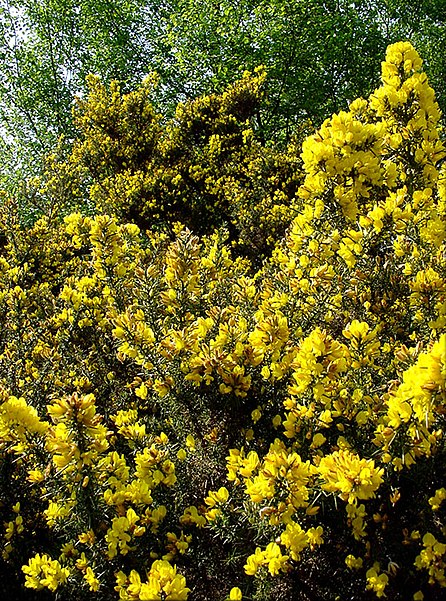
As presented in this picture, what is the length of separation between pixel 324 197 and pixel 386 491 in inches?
51.4

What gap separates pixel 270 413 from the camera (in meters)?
2.23

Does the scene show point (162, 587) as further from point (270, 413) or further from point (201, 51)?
point (201, 51)

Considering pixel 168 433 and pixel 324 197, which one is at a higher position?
pixel 324 197

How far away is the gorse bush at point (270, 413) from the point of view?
1.77m

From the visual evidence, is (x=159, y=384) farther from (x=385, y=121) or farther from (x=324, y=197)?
(x=385, y=121)

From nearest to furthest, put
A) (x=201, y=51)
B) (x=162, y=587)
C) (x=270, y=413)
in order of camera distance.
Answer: (x=162, y=587) < (x=270, y=413) < (x=201, y=51)

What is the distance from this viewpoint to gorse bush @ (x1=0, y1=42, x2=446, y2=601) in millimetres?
1771

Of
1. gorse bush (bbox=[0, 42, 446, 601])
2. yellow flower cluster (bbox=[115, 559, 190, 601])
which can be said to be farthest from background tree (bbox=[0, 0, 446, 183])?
yellow flower cluster (bbox=[115, 559, 190, 601])

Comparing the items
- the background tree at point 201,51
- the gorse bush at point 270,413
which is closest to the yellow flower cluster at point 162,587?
the gorse bush at point 270,413

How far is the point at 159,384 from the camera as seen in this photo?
7.20 feet

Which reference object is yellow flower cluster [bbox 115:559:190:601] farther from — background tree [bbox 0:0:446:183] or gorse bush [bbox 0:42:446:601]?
background tree [bbox 0:0:446:183]

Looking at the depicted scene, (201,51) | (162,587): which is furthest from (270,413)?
(201,51)

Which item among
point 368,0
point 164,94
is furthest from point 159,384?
point 368,0

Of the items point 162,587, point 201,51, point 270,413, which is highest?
point 201,51
